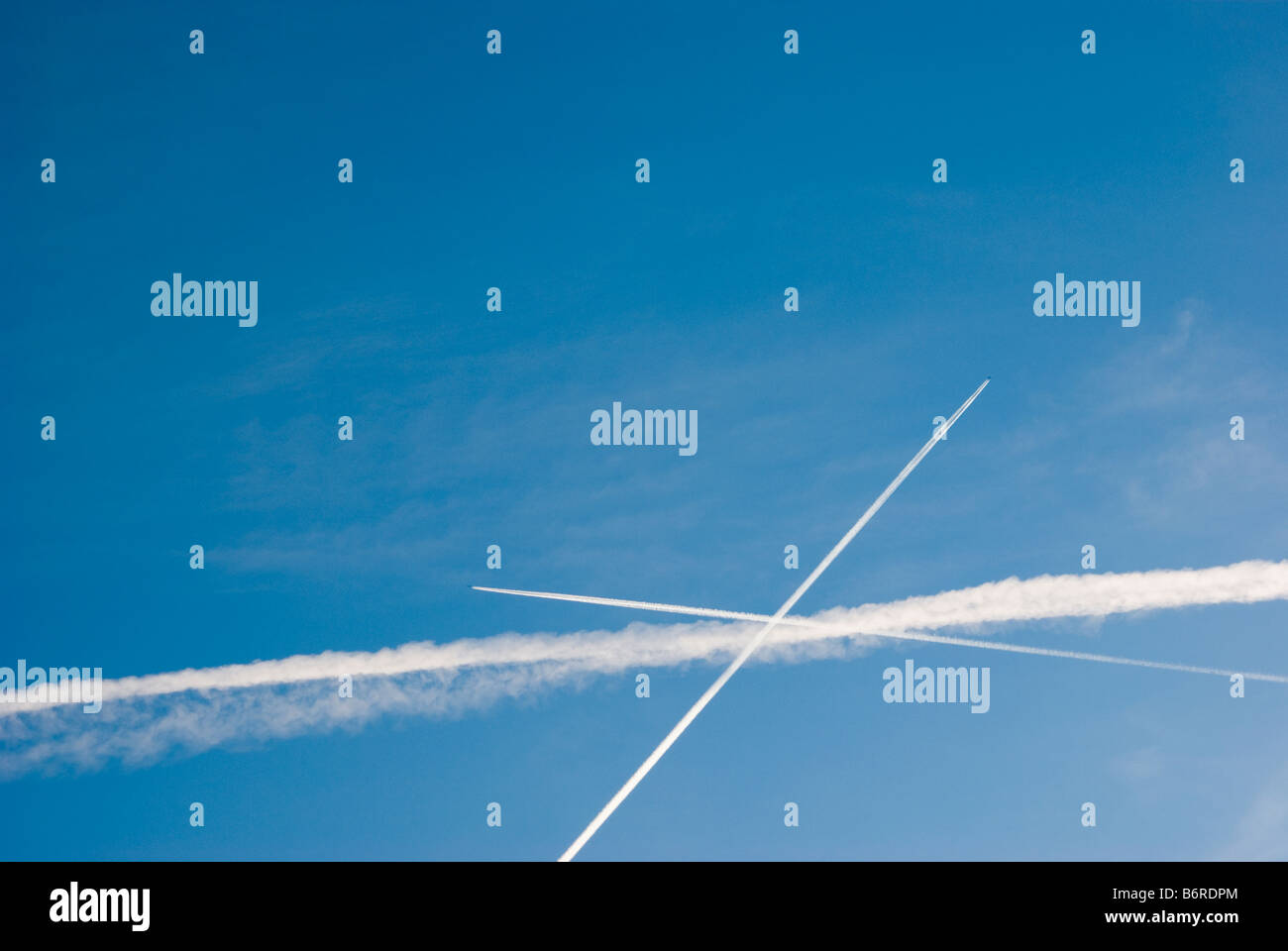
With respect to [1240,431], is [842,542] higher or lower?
lower
